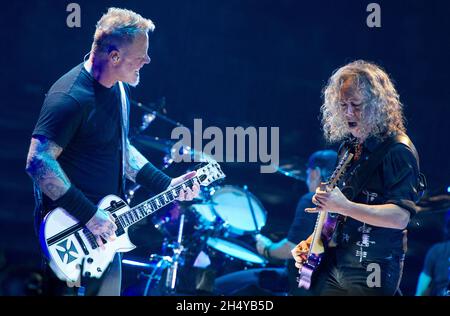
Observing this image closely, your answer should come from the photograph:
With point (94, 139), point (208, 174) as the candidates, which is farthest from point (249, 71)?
point (94, 139)

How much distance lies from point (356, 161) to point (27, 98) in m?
3.99

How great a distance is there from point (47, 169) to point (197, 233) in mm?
2832

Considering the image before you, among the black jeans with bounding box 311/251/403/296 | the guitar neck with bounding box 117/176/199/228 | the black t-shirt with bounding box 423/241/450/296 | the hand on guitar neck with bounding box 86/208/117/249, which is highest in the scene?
the guitar neck with bounding box 117/176/199/228

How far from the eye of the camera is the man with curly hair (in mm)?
3510

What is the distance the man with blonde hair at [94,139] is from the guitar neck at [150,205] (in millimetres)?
42

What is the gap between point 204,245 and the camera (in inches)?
252

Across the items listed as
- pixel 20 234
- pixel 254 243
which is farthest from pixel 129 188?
pixel 254 243

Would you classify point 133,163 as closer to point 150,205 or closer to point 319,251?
point 150,205

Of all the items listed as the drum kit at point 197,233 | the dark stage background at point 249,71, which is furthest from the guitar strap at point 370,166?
the dark stage background at point 249,71

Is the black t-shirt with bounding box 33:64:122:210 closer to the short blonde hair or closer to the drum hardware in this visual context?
the short blonde hair

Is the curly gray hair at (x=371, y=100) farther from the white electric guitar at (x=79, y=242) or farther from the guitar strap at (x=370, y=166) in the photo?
the white electric guitar at (x=79, y=242)

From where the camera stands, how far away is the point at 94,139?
13.1 ft

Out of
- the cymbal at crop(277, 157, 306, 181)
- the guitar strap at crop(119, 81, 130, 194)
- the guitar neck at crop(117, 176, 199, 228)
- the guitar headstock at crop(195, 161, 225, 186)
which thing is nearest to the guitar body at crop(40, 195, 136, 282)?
the guitar neck at crop(117, 176, 199, 228)

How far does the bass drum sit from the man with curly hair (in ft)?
8.02
